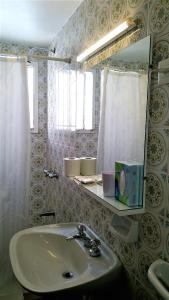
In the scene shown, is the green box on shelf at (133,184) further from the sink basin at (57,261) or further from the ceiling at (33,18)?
the ceiling at (33,18)

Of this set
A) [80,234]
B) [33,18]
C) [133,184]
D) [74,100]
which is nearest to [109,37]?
[74,100]

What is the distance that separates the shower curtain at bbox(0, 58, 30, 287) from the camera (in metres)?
2.15

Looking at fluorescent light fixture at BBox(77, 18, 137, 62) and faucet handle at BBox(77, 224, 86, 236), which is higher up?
fluorescent light fixture at BBox(77, 18, 137, 62)

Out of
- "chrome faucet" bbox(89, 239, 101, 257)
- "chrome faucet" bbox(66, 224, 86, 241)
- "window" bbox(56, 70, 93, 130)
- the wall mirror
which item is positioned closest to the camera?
the wall mirror

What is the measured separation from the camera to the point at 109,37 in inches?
48.5

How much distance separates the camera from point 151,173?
963mm

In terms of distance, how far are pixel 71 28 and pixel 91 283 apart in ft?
5.80

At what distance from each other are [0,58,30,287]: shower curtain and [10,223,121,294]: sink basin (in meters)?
0.76

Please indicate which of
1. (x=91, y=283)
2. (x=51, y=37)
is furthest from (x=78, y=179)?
(x=51, y=37)

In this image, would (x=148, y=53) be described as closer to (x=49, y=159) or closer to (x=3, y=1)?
(x=3, y=1)

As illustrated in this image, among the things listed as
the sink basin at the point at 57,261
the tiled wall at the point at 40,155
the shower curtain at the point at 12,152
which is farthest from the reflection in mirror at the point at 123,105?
the tiled wall at the point at 40,155

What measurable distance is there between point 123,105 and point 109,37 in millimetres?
365

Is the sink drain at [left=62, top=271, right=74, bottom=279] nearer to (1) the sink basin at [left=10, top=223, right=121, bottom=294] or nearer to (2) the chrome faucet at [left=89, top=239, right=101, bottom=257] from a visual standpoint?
(1) the sink basin at [left=10, top=223, right=121, bottom=294]

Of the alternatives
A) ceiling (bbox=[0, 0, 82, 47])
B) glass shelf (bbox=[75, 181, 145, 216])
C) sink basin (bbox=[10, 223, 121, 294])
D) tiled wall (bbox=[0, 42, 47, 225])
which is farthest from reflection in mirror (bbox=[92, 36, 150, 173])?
tiled wall (bbox=[0, 42, 47, 225])
